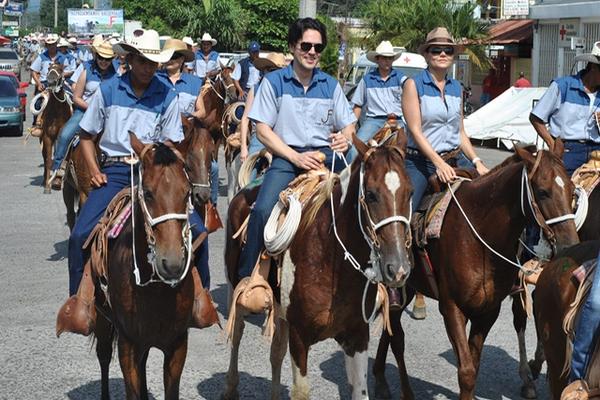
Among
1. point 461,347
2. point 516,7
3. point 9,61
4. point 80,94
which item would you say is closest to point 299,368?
point 461,347

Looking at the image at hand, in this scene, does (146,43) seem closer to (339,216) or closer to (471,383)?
(339,216)

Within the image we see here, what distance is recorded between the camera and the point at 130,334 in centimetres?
631

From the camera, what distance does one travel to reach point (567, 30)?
34406mm

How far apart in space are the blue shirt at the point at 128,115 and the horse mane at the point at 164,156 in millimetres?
969

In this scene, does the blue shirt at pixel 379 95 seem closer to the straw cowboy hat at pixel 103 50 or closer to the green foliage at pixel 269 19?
the straw cowboy hat at pixel 103 50

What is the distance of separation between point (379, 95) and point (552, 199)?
785 centimetres

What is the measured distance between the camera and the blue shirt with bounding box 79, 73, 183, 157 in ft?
22.8

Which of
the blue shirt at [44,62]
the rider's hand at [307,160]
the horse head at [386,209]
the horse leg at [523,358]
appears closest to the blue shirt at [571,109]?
the horse leg at [523,358]

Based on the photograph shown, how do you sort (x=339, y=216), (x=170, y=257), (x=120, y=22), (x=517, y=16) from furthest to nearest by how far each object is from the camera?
(x=120, y=22) < (x=517, y=16) < (x=339, y=216) < (x=170, y=257)

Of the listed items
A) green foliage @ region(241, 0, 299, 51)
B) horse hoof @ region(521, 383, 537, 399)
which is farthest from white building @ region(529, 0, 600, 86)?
horse hoof @ region(521, 383, 537, 399)

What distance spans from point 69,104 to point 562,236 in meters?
12.9

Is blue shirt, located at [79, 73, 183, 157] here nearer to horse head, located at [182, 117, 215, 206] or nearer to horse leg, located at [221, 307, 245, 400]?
horse leg, located at [221, 307, 245, 400]

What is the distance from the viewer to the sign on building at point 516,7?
3803cm

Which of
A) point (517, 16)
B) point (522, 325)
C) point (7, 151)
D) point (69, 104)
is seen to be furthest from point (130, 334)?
point (517, 16)
